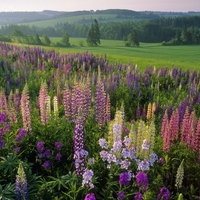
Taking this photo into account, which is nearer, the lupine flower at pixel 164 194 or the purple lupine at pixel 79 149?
the lupine flower at pixel 164 194

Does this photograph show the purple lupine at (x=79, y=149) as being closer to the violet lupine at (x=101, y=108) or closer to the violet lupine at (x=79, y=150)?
the violet lupine at (x=79, y=150)

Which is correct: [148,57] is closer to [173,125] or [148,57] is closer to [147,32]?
[173,125]

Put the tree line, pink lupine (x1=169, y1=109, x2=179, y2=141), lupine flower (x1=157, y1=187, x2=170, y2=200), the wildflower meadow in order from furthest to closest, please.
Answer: the tree line < pink lupine (x1=169, y1=109, x2=179, y2=141) < the wildflower meadow < lupine flower (x1=157, y1=187, x2=170, y2=200)

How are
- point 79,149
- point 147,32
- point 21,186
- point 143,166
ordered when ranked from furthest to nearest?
point 147,32 → point 79,149 → point 143,166 → point 21,186

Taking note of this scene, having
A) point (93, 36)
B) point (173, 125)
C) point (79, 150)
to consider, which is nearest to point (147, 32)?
point (93, 36)

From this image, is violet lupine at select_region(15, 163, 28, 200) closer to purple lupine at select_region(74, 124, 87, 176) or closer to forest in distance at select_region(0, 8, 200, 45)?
purple lupine at select_region(74, 124, 87, 176)

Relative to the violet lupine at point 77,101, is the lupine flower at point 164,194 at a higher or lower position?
lower

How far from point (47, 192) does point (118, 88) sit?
26.9 feet

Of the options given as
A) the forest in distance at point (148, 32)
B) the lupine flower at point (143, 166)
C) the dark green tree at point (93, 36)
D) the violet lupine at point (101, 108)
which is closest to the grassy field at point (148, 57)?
the violet lupine at point (101, 108)

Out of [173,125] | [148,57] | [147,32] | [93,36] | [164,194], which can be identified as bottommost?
[148,57]

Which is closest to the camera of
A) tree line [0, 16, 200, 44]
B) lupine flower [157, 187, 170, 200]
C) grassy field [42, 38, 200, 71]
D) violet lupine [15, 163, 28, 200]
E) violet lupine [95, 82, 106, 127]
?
violet lupine [15, 163, 28, 200]

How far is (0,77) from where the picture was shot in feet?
43.1

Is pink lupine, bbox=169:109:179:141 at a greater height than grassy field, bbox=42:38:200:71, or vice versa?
pink lupine, bbox=169:109:179:141

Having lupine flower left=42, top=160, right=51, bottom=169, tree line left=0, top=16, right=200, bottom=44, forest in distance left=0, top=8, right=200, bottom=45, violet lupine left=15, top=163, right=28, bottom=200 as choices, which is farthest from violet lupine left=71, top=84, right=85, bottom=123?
tree line left=0, top=16, right=200, bottom=44
